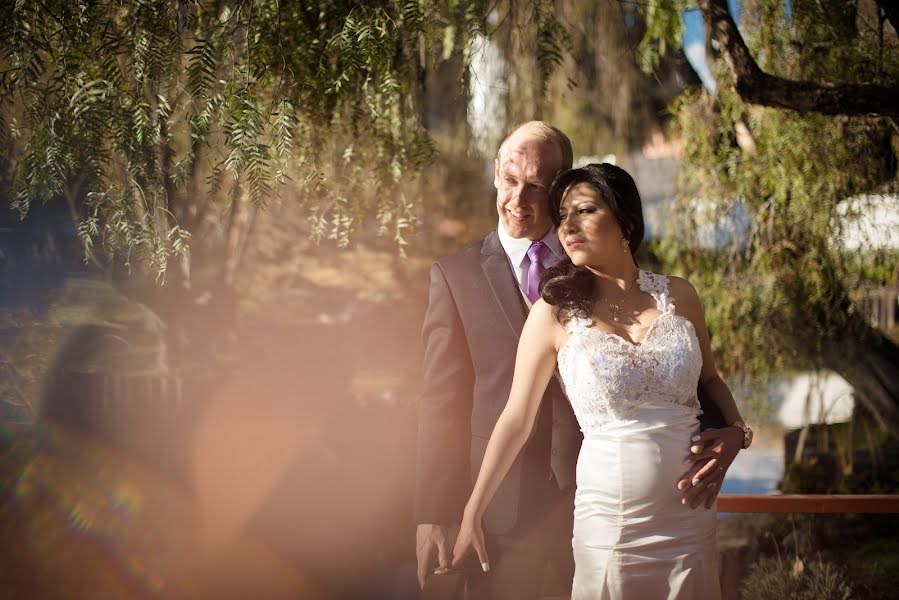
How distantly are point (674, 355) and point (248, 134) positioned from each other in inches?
49.5

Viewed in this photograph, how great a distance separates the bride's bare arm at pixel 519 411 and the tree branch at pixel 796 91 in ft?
5.81

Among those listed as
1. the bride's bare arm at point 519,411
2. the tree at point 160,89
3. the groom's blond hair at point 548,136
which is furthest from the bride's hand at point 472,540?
the tree at point 160,89

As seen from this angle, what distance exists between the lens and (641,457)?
1862mm

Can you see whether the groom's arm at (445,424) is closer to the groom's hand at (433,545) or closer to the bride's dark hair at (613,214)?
the groom's hand at (433,545)

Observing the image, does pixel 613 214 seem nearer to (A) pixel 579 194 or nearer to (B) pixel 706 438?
(A) pixel 579 194

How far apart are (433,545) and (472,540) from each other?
10.1 inches

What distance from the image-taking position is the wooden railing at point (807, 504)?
3226 millimetres

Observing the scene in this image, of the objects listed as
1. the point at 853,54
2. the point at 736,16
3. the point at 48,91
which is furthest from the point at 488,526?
the point at 736,16

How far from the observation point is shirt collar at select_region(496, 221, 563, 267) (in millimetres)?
2154

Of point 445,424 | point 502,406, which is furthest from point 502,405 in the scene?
point 445,424

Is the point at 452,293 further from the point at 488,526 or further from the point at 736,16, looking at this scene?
the point at 736,16

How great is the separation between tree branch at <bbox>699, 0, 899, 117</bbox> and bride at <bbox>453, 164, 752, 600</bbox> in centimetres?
156

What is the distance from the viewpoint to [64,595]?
3463 millimetres

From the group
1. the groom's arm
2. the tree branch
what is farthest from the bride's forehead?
the tree branch
